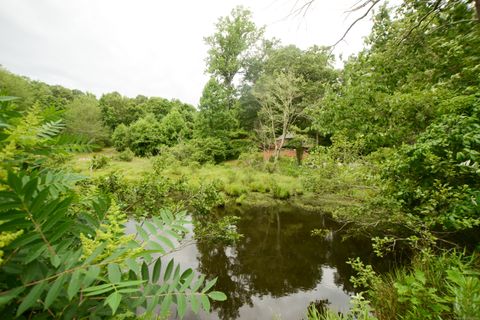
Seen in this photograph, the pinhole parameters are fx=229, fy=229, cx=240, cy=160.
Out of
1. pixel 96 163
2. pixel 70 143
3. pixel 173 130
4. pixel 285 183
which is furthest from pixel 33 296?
pixel 173 130

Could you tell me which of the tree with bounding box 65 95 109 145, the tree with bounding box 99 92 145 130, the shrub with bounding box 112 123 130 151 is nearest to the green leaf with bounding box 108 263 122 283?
the shrub with bounding box 112 123 130 151

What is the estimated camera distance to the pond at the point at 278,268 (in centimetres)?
454

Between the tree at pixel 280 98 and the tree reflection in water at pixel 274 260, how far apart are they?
9898 millimetres

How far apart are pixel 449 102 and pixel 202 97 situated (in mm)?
19280

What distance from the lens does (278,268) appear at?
5.76 metres

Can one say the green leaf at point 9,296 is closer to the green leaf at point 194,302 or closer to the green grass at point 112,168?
the green leaf at point 194,302

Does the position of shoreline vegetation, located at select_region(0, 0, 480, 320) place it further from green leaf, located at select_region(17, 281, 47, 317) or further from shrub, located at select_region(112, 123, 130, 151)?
shrub, located at select_region(112, 123, 130, 151)

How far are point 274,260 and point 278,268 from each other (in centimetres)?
38

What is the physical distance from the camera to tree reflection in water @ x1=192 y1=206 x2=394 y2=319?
499 centimetres

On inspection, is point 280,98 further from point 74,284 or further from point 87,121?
point 87,121

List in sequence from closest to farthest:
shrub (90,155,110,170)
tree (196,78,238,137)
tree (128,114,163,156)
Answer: shrub (90,155,110,170) → tree (196,78,238,137) → tree (128,114,163,156)

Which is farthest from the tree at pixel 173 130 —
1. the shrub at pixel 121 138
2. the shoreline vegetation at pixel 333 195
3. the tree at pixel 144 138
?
the shoreline vegetation at pixel 333 195

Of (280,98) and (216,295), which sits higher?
(280,98)

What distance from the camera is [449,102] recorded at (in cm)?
308
